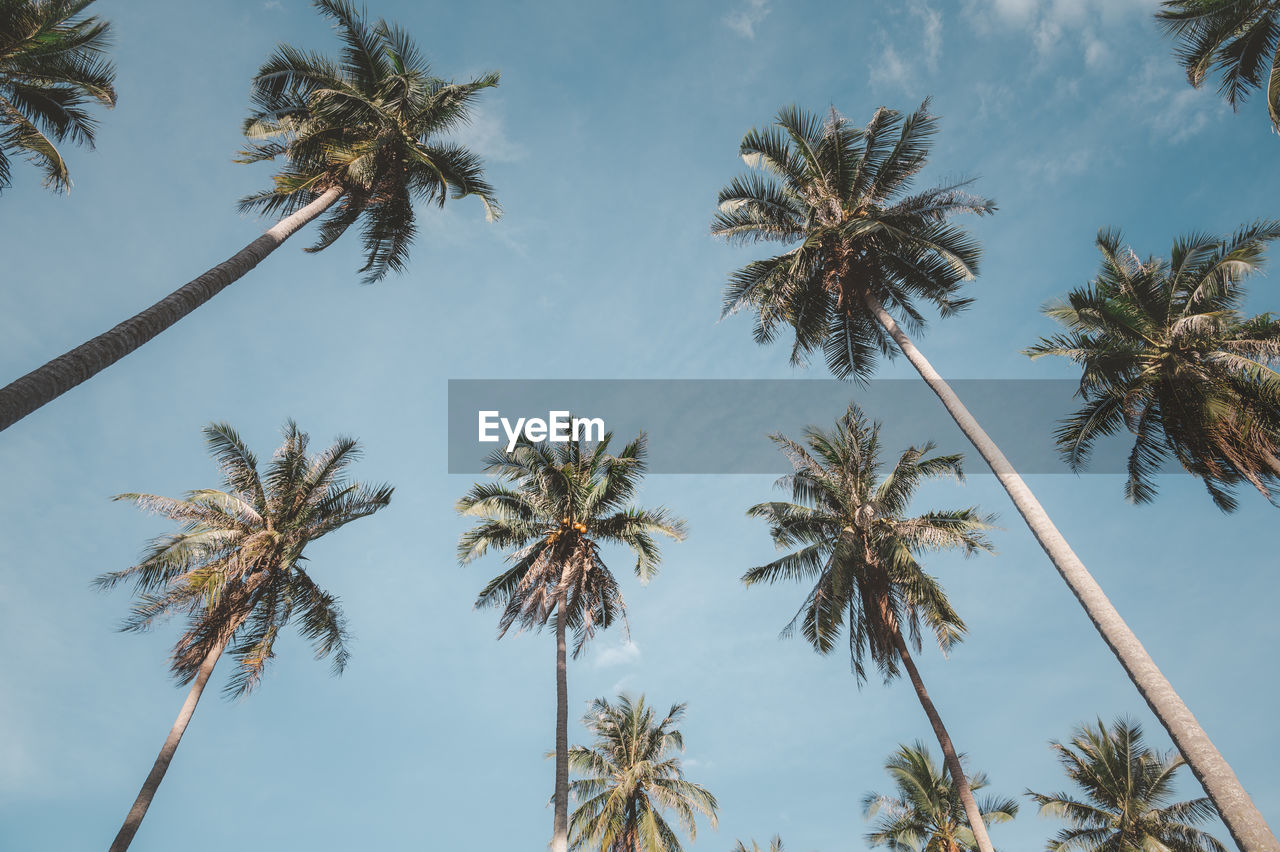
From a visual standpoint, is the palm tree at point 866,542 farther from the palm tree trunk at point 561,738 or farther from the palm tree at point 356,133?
the palm tree at point 356,133

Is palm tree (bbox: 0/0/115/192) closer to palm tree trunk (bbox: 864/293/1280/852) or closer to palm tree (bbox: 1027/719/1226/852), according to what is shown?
palm tree trunk (bbox: 864/293/1280/852)

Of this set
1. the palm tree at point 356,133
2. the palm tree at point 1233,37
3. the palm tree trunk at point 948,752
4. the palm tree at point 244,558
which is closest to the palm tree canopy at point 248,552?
the palm tree at point 244,558

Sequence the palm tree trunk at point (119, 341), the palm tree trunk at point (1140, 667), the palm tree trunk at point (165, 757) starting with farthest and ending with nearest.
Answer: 1. the palm tree trunk at point (165, 757)
2. the palm tree trunk at point (1140, 667)
3. the palm tree trunk at point (119, 341)

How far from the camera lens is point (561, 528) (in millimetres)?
20625

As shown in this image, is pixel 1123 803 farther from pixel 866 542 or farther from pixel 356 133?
pixel 356 133

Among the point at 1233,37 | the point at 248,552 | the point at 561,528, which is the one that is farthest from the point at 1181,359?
the point at 248,552

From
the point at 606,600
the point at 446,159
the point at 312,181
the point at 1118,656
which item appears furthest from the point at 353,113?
the point at 1118,656

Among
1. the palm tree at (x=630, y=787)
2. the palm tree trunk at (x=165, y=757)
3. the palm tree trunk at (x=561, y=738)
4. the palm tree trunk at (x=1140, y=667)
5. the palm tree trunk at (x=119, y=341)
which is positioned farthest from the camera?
the palm tree at (x=630, y=787)

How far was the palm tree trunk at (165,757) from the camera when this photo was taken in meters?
13.4

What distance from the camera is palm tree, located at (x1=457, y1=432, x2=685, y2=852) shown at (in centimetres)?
2019

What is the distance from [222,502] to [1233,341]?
2704 centimetres

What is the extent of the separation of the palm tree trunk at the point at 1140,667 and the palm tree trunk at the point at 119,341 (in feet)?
45.4

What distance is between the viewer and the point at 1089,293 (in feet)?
53.7

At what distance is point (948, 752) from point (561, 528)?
41.3 feet
